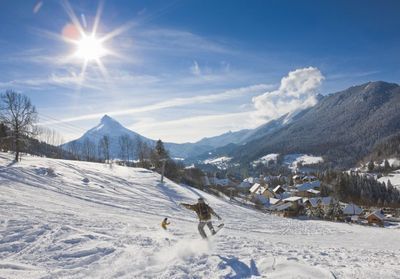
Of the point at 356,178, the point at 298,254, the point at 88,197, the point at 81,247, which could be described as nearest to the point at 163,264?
the point at 81,247

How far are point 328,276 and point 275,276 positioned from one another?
1.48 meters

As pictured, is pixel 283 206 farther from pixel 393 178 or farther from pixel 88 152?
pixel 393 178

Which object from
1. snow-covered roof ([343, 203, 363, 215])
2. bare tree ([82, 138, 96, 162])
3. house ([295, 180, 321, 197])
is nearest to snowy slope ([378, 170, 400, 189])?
house ([295, 180, 321, 197])

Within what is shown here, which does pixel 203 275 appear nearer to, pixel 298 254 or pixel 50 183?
pixel 298 254

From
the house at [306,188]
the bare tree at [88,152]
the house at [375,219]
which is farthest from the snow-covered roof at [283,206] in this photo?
the bare tree at [88,152]

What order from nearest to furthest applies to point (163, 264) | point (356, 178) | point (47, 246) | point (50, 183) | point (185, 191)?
point (163, 264)
point (47, 246)
point (50, 183)
point (185, 191)
point (356, 178)

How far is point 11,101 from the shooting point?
156 feet

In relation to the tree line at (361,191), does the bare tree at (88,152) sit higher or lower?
higher

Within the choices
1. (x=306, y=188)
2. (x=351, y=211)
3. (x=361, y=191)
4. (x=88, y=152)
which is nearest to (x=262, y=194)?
(x=306, y=188)

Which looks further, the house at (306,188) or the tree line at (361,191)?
the house at (306,188)

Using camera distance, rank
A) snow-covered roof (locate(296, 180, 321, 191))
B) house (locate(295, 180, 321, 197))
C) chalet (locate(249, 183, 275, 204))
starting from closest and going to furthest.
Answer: chalet (locate(249, 183, 275, 204)) → house (locate(295, 180, 321, 197)) → snow-covered roof (locate(296, 180, 321, 191))

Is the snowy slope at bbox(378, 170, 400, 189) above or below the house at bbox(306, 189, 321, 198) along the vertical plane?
above

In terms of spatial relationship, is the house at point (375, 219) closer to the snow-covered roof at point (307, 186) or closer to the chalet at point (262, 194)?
the chalet at point (262, 194)

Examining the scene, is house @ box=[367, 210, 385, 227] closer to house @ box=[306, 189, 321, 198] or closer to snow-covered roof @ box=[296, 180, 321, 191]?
house @ box=[306, 189, 321, 198]
